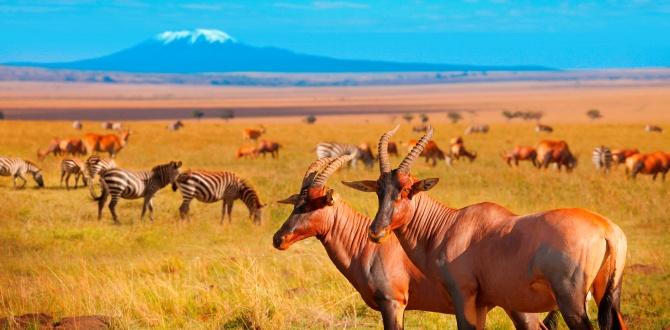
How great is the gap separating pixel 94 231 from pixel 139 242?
3.31 ft

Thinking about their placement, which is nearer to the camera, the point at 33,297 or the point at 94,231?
the point at 33,297

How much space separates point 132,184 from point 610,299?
43.7 ft

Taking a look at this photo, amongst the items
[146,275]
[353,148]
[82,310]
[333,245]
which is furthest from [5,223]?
[353,148]

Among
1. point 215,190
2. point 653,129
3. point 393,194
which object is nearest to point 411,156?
point 393,194

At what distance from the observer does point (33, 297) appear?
423 inches

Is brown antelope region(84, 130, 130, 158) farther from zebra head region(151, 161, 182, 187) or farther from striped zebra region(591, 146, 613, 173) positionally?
striped zebra region(591, 146, 613, 173)

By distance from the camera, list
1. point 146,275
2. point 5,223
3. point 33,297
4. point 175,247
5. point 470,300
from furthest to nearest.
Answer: point 5,223
point 175,247
point 146,275
point 33,297
point 470,300

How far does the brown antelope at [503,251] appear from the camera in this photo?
629cm

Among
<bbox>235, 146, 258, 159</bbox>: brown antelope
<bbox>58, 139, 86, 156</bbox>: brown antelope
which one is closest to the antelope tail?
<bbox>58, 139, 86, 156</bbox>: brown antelope

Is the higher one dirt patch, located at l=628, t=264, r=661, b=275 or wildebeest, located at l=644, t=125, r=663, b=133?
dirt patch, located at l=628, t=264, r=661, b=275

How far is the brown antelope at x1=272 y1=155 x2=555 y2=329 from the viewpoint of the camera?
24.5 ft

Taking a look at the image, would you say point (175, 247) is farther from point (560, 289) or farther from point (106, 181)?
point (560, 289)

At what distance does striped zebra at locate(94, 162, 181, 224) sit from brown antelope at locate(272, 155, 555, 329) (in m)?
10.9

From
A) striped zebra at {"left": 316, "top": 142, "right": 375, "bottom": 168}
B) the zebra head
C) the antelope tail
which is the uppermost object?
the antelope tail
